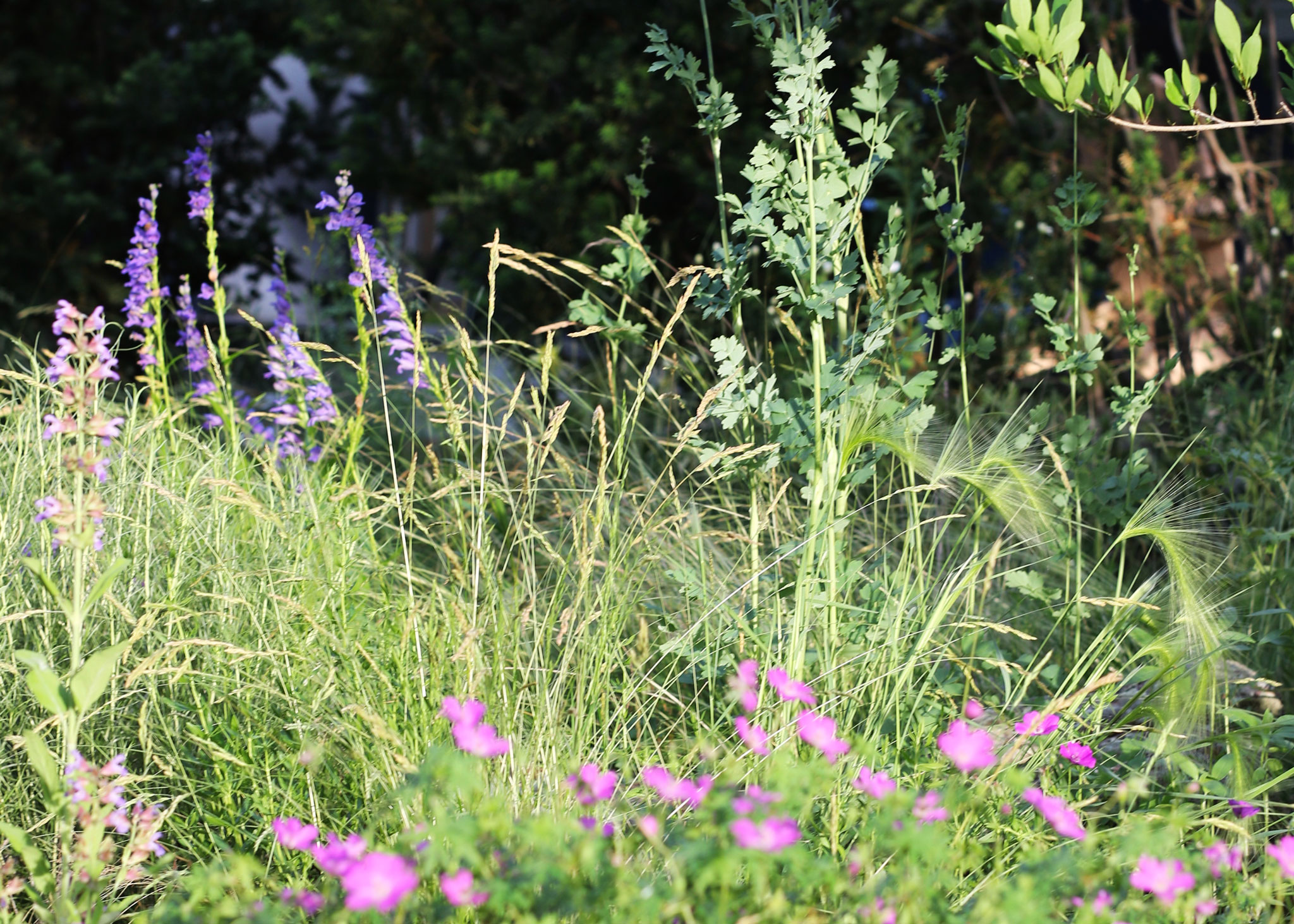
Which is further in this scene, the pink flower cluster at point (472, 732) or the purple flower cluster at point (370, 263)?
the purple flower cluster at point (370, 263)

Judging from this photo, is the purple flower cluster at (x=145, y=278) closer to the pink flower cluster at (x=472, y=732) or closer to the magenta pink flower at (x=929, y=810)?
the pink flower cluster at (x=472, y=732)

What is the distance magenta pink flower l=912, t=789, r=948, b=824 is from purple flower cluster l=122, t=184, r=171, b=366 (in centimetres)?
206

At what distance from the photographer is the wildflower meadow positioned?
4.29 ft

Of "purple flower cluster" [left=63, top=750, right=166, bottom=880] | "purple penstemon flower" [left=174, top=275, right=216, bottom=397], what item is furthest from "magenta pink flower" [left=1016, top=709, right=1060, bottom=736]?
"purple penstemon flower" [left=174, top=275, right=216, bottom=397]

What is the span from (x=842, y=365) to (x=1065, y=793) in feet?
2.69

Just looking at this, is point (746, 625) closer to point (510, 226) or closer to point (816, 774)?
point (816, 774)

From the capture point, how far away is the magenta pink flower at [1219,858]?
1.31 meters

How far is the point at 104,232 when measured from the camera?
718 cm

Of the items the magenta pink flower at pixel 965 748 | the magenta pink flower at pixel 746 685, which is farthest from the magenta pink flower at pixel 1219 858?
the magenta pink flower at pixel 746 685

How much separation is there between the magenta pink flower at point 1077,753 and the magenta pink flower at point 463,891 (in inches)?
38.3

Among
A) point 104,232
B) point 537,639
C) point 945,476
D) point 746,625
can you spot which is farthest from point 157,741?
point 104,232

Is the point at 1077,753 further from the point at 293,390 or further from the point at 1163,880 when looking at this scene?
the point at 293,390

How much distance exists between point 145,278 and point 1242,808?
2.49 metres

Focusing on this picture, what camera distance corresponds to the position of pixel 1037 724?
5.55 ft
